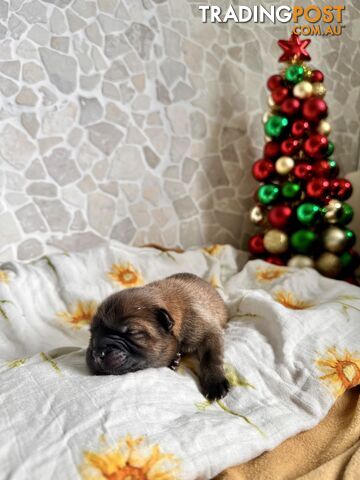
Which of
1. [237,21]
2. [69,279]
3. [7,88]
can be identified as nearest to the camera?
[69,279]

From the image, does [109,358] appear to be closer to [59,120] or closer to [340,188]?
[59,120]

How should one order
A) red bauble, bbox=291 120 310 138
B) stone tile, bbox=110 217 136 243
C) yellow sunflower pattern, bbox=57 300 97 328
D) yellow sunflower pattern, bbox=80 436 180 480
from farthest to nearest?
1. stone tile, bbox=110 217 136 243
2. red bauble, bbox=291 120 310 138
3. yellow sunflower pattern, bbox=57 300 97 328
4. yellow sunflower pattern, bbox=80 436 180 480

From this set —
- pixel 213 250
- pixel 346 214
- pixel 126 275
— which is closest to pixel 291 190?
pixel 346 214

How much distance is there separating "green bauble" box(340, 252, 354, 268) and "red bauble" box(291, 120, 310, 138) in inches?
26.9

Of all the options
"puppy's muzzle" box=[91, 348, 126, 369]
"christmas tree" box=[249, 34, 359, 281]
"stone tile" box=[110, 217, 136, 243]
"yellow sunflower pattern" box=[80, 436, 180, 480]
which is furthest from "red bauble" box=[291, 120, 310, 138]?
"yellow sunflower pattern" box=[80, 436, 180, 480]

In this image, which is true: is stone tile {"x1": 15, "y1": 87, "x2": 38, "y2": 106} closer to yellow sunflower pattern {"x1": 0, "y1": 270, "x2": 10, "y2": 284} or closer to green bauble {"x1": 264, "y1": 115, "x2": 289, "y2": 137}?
yellow sunflower pattern {"x1": 0, "y1": 270, "x2": 10, "y2": 284}

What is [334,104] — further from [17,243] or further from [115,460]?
[115,460]

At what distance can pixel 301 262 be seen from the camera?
2.50 meters

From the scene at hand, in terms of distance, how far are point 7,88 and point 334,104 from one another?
198 centimetres

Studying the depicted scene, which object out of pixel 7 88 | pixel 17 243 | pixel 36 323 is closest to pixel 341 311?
pixel 36 323

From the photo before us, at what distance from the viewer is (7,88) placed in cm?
225

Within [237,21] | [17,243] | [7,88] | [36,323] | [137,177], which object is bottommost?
[36,323]

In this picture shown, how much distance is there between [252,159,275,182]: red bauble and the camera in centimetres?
256

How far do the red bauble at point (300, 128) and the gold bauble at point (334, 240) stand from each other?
53 cm
